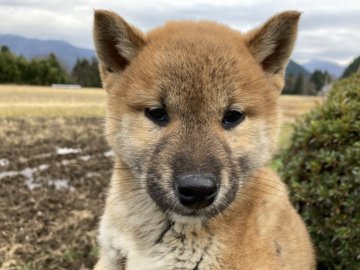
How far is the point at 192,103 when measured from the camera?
3.12 metres

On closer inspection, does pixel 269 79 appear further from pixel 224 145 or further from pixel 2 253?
pixel 2 253

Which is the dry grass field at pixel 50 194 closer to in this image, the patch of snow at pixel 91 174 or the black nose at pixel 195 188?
the patch of snow at pixel 91 174

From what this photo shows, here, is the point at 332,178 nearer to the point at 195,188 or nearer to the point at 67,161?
the point at 195,188

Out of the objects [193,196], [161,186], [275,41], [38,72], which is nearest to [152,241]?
[161,186]

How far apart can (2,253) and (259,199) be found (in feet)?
12.5

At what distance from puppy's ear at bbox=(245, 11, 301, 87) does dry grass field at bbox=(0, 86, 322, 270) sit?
518 mm

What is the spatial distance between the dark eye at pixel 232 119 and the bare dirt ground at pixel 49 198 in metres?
3.42

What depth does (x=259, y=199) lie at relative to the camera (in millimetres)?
3680

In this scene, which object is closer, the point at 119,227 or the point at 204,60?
the point at 204,60

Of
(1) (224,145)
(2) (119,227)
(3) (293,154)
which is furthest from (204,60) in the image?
(3) (293,154)

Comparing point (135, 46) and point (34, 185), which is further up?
point (135, 46)

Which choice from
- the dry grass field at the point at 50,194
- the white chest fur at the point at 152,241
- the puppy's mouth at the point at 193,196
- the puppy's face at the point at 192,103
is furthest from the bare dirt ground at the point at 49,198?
the puppy's mouth at the point at 193,196

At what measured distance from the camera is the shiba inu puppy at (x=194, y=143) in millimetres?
3094

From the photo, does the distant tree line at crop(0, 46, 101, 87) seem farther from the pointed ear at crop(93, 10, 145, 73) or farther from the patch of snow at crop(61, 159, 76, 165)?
the pointed ear at crop(93, 10, 145, 73)
